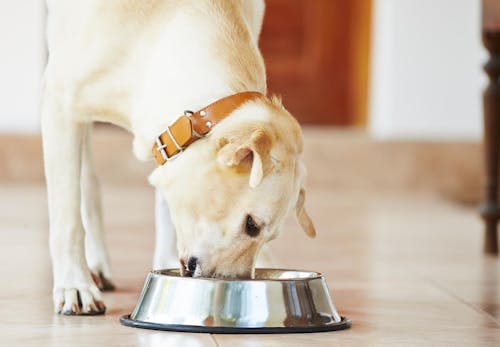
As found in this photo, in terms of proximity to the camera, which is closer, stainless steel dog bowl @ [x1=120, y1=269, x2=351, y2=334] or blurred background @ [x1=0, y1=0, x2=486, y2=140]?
stainless steel dog bowl @ [x1=120, y1=269, x2=351, y2=334]

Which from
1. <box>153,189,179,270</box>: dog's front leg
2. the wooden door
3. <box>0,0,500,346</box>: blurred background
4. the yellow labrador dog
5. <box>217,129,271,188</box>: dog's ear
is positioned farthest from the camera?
the wooden door

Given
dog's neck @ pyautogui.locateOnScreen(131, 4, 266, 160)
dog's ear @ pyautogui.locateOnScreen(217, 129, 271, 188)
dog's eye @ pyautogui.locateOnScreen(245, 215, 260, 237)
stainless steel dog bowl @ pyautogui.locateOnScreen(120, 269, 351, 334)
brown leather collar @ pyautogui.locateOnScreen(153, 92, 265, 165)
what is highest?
dog's neck @ pyautogui.locateOnScreen(131, 4, 266, 160)

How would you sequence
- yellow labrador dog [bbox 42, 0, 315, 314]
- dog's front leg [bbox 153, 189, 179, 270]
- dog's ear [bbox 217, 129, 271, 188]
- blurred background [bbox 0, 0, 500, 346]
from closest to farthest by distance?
dog's ear [bbox 217, 129, 271, 188], yellow labrador dog [bbox 42, 0, 315, 314], blurred background [bbox 0, 0, 500, 346], dog's front leg [bbox 153, 189, 179, 270]

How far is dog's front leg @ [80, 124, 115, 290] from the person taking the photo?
2.94 meters

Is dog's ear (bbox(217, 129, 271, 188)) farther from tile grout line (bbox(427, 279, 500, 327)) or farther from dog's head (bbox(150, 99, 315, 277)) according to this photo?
tile grout line (bbox(427, 279, 500, 327))

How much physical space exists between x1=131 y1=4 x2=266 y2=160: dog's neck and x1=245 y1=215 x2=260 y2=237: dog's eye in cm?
26

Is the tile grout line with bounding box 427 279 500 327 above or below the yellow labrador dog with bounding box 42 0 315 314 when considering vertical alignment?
below

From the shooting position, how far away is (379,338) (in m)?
2.27

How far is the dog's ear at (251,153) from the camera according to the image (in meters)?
2.20

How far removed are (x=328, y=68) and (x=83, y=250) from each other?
5049mm

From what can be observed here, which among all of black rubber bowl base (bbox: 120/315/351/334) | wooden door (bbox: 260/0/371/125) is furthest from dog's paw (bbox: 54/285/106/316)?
wooden door (bbox: 260/0/371/125)

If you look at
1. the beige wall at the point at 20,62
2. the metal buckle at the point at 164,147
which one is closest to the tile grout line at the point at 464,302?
the metal buckle at the point at 164,147

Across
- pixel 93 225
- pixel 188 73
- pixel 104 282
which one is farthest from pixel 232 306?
pixel 93 225

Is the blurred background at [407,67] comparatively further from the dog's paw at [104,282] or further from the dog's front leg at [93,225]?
the dog's paw at [104,282]
